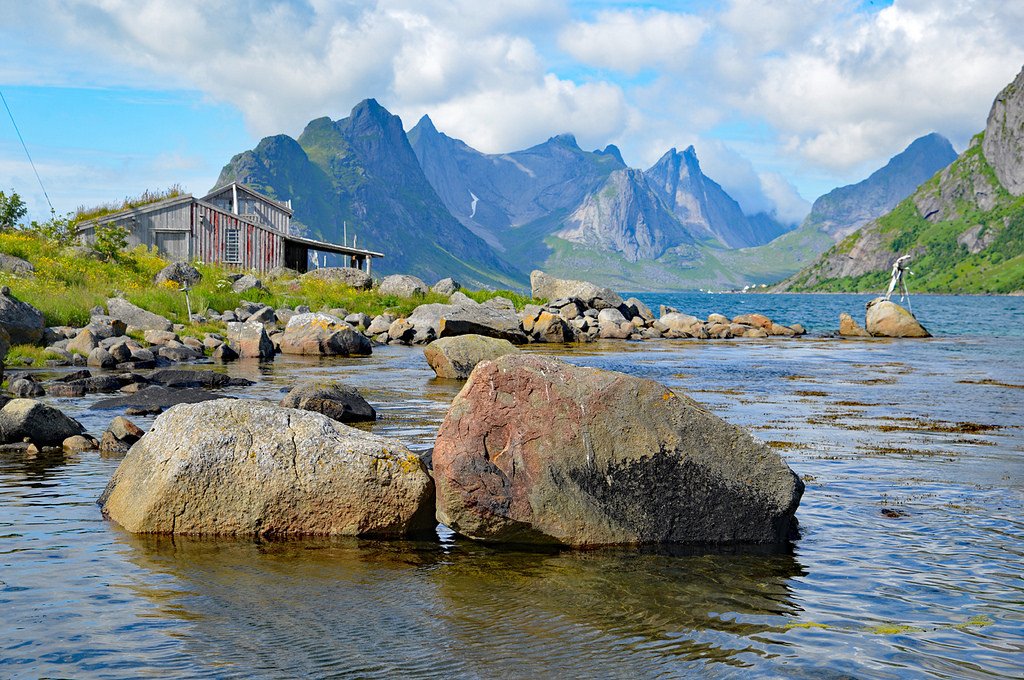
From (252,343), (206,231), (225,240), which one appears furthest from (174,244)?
(252,343)

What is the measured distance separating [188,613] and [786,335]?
2436 inches

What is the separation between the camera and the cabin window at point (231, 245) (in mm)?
61438

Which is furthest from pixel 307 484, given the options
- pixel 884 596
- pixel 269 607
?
pixel 884 596

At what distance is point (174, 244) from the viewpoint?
195 feet

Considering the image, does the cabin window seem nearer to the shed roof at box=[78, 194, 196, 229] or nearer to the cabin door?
the cabin door

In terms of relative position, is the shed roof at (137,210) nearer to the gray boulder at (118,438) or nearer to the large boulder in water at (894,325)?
the gray boulder at (118,438)

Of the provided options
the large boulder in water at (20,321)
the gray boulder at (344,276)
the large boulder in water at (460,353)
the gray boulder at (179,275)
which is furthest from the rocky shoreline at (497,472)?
the gray boulder at (344,276)

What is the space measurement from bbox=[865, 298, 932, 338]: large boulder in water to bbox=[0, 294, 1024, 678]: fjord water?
4981cm

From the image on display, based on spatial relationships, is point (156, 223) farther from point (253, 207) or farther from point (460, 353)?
point (460, 353)

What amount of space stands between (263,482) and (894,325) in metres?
58.2

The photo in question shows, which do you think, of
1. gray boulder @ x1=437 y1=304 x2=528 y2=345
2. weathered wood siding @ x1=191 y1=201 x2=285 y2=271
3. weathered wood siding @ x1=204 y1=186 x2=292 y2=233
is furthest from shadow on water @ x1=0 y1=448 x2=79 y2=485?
weathered wood siding @ x1=204 y1=186 x2=292 y2=233

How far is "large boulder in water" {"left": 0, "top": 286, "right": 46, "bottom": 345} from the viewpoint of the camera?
93.2 feet

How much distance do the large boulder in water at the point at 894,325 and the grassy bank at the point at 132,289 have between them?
106 ft

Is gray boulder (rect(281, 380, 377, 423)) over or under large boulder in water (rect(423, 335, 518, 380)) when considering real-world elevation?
under
